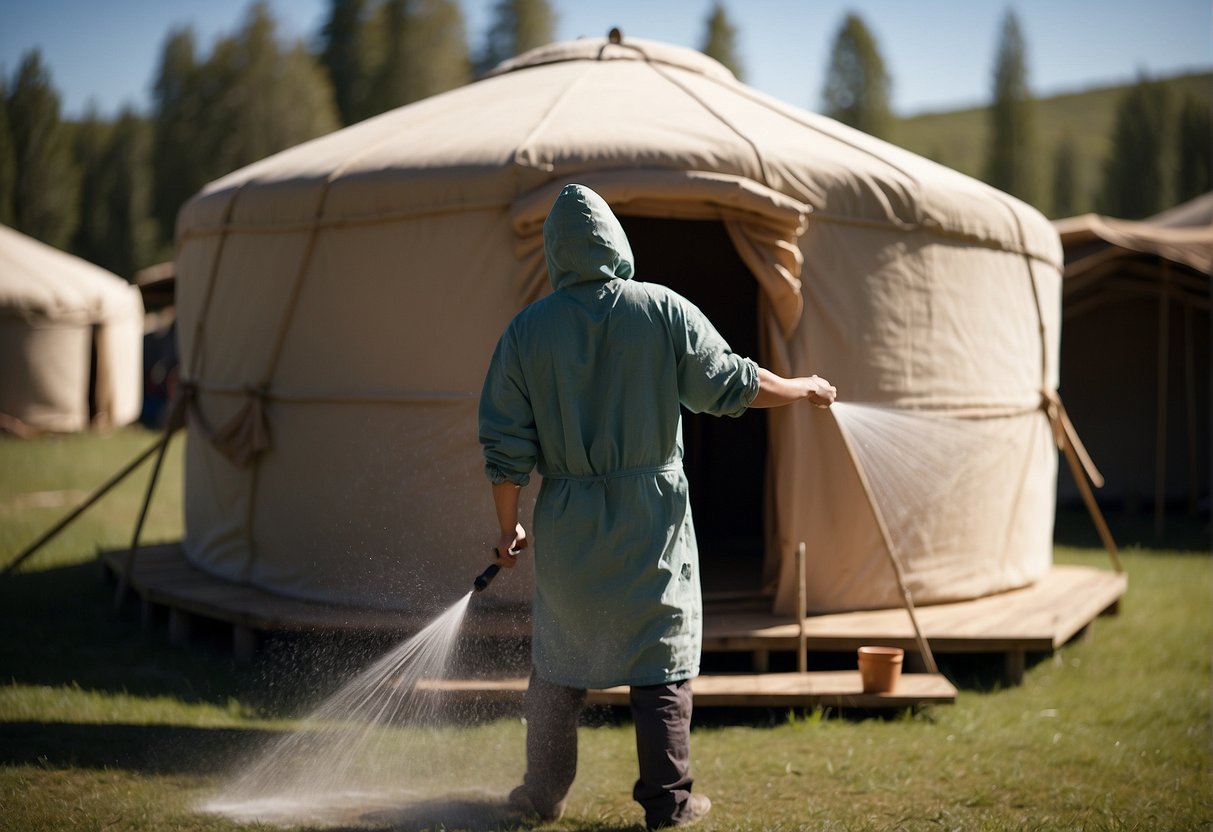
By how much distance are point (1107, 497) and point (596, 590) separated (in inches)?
306

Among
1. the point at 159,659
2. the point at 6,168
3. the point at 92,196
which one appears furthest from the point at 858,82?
the point at 159,659

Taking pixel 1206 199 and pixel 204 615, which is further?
pixel 1206 199

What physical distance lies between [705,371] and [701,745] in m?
1.55

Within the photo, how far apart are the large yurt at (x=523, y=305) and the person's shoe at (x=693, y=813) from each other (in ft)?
4.99

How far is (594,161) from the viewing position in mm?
4520

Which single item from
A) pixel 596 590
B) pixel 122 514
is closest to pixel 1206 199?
pixel 122 514

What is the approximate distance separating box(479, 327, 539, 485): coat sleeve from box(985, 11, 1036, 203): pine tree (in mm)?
45055

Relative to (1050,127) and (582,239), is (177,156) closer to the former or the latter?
(582,239)

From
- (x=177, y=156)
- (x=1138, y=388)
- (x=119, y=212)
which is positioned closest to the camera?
(x=1138, y=388)

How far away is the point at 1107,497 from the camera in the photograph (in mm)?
9680

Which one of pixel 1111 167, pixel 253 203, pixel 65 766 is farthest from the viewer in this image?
pixel 1111 167

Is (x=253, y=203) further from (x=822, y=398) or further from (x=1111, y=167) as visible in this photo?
(x=1111, y=167)

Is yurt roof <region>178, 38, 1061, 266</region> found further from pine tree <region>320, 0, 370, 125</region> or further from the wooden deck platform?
pine tree <region>320, 0, 370, 125</region>

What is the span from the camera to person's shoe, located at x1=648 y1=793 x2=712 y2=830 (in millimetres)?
3068
